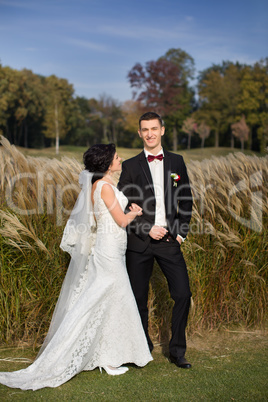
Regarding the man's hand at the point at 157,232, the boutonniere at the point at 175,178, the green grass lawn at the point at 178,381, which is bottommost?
the green grass lawn at the point at 178,381

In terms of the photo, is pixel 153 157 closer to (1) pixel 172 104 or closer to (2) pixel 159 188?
(2) pixel 159 188

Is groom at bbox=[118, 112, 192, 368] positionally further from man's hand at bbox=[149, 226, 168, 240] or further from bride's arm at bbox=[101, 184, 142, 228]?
bride's arm at bbox=[101, 184, 142, 228]

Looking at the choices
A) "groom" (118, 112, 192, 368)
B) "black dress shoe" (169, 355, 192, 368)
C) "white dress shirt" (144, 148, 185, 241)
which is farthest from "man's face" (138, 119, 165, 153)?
"black dress shoe" (169, 355, 192, 368)

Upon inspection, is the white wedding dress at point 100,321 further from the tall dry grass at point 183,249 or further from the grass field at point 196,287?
the tall dry grass at point 183,249

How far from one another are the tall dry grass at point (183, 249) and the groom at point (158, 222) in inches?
24.4

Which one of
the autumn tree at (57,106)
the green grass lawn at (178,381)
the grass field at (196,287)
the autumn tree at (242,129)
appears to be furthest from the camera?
the autumn tree at (57,106)

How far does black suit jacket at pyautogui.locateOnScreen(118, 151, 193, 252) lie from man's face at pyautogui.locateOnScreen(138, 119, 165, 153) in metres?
0.12

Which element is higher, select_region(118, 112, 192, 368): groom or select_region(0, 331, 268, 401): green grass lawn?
select_region(118, 112, 192, 368): groom

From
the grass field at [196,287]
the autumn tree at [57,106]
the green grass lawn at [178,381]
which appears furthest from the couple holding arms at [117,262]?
the autumn tree at [57,106]

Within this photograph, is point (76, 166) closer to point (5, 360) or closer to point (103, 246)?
point (103, 246)

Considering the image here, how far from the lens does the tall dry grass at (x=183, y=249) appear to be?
4117mm

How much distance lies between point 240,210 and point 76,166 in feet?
6.41

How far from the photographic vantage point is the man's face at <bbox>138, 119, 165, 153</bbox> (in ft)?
12.1

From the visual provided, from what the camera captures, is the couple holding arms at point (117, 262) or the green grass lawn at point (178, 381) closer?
the green grass lawn at point (178, 381)
